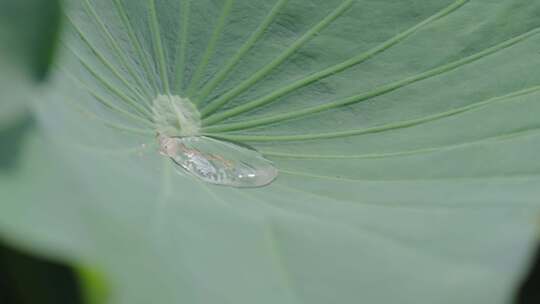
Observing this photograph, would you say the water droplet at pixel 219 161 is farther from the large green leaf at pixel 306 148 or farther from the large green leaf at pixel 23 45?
the large green leaf at pixel 23 45

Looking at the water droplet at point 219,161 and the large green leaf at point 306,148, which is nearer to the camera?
the large green leaf at point 306,148

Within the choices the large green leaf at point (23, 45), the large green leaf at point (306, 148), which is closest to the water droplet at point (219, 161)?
the large green leaf at point (306, 148)

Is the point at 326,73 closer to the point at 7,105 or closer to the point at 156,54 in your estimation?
the point at 156,54

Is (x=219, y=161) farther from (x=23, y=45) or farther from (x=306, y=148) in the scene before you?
(x=23, y=45)

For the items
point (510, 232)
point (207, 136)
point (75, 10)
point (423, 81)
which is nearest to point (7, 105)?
point (510, 232)

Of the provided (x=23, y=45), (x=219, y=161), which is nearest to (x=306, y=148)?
(x=219, y=161)

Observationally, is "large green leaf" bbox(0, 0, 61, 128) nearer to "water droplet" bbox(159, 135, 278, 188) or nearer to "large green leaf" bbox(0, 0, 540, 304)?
"large green leaf" bbox(0, 0, 540, 304)
